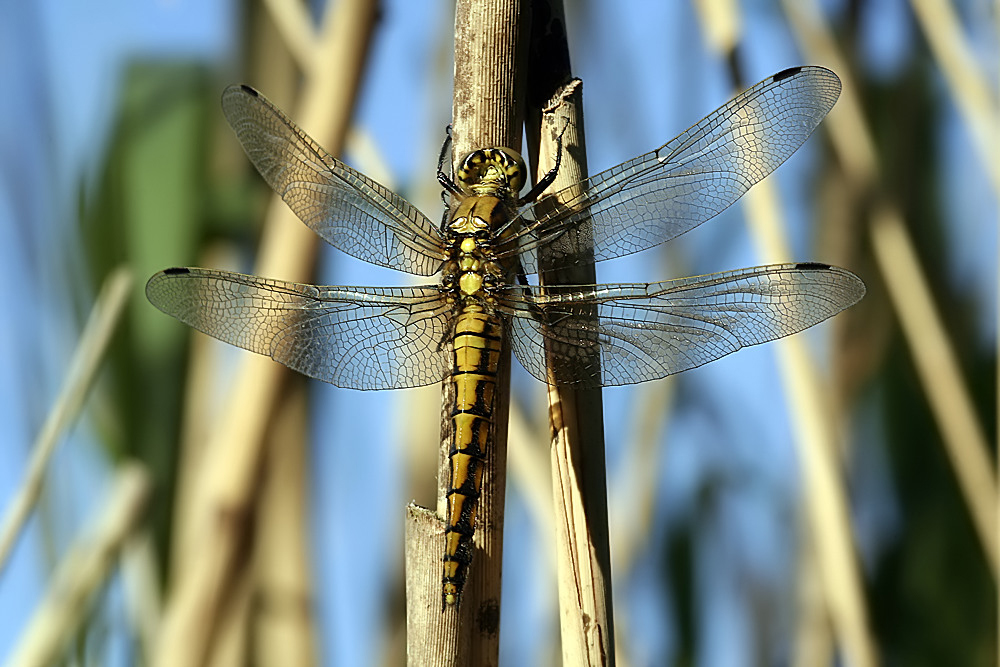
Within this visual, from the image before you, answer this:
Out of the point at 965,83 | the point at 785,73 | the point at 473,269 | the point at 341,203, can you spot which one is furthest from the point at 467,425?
the point at 965,83

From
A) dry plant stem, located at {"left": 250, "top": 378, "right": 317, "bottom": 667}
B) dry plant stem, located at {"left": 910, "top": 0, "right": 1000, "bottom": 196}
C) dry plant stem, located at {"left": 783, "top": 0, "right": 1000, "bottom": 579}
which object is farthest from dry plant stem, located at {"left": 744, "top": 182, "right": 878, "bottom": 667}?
dry plant stem, located at {"left": 250, "top": 378, "right": 317, "bottom": 667}

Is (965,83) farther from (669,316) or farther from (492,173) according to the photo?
(492,173)

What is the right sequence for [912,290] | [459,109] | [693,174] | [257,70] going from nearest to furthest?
1. [459,109]
2. [693,174]
3. [912,290]
4. [257,70]

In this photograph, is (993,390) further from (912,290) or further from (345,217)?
(345,217)

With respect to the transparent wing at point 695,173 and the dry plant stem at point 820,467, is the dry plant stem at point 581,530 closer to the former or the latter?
the transparent wing at point 695,173

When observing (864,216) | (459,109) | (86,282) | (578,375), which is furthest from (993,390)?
(86,282)

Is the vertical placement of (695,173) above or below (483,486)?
above
